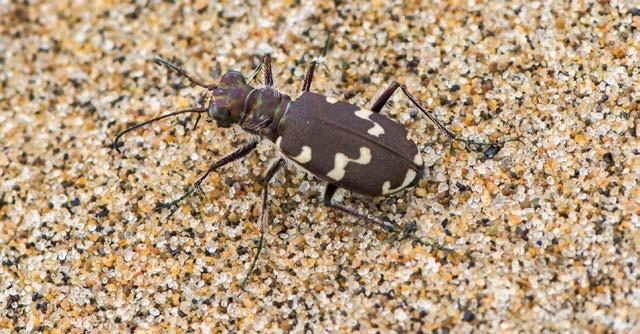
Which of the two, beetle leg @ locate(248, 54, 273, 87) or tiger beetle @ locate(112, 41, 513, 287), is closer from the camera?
tiger beetle @ locate(112, 41, 513, 287)

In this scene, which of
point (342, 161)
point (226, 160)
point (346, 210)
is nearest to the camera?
point (342, 161)

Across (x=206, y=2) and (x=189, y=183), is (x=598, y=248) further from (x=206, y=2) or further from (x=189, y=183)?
(x=206, y=2)

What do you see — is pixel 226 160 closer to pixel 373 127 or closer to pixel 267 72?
pixel 267 72

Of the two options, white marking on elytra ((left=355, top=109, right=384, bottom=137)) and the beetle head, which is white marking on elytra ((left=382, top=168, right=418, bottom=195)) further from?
the beetle head

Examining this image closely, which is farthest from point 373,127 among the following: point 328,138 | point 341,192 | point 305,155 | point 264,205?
point 264,205

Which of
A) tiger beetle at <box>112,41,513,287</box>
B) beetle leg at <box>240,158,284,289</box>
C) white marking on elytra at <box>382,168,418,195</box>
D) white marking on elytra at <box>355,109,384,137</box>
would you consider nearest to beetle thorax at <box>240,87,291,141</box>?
tiger beetle at <box>112,41,513,287</box>

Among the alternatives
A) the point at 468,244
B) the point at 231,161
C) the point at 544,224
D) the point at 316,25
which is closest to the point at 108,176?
the point at 231,161

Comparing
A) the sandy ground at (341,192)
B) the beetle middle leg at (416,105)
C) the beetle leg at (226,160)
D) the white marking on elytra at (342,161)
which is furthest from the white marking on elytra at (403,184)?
the beetle leg at (226,160)
